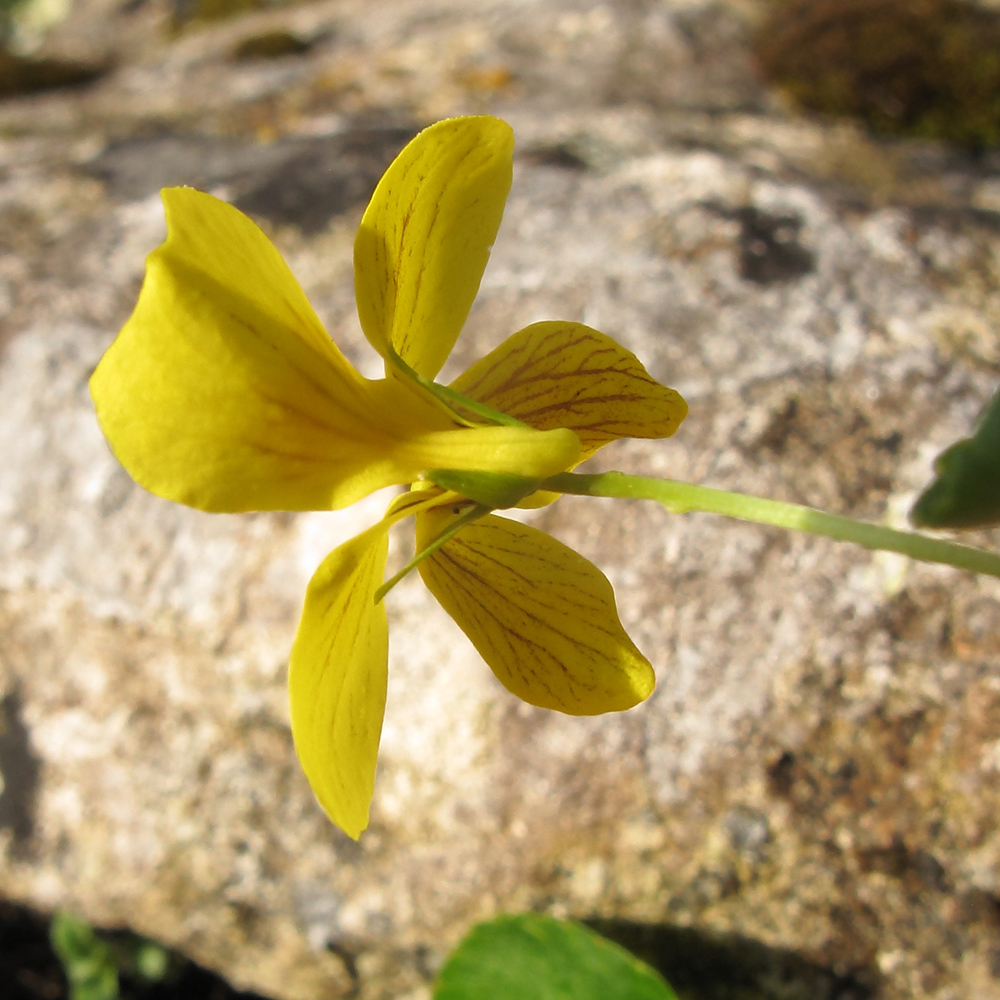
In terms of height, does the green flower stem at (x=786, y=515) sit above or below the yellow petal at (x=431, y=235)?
below

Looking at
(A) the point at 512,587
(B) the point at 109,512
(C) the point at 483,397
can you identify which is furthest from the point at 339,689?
(B) the point at 109,512

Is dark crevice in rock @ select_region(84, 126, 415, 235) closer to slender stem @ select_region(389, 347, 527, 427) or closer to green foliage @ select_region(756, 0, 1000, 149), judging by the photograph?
green foliage @ select_region(756, 0, 1000, 149)

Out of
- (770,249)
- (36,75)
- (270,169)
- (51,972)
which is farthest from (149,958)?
(36,75)

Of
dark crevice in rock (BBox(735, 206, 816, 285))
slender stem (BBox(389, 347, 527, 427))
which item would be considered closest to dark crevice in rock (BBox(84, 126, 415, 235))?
dark crevice in rock (BBox(735, 206, 816, 285))

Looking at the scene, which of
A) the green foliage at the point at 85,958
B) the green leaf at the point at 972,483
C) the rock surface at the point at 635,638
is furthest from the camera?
the green foliage at the point at 85,958

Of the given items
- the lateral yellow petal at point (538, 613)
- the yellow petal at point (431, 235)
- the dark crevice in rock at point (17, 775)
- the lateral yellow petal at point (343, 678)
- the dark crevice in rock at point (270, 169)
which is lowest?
the dark crevice in rock at point (17, 775)

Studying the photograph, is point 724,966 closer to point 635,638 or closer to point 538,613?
point 635,638

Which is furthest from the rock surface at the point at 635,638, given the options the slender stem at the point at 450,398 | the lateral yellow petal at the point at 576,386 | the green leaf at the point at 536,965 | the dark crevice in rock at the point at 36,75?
the dark crevice in rock at the point at 36,75

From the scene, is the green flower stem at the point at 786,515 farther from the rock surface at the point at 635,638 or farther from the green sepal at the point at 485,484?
the rock surface at the point at 635,638
